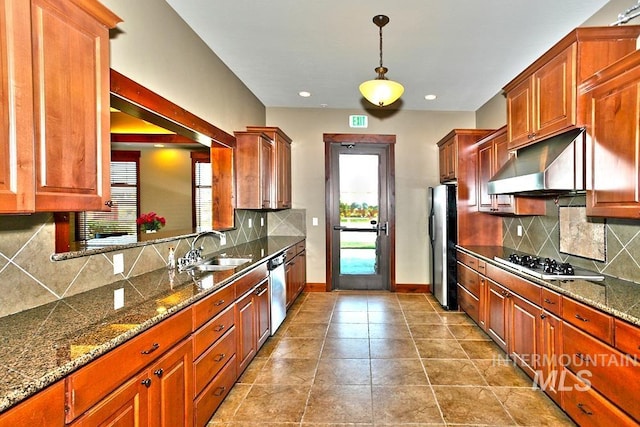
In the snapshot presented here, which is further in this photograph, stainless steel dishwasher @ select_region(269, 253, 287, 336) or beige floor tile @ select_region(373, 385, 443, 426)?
stainless steel dishwasher @ select_region(269, 253, 287, 336)

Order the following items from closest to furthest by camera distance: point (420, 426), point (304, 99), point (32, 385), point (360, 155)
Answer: point (32, 385) < point (420, 426) < point (304, 99) < point (360, 155)

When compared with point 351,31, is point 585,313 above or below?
below

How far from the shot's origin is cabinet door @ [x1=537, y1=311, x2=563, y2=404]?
229 centimetres

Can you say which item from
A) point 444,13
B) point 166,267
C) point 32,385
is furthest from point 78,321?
point 444,13

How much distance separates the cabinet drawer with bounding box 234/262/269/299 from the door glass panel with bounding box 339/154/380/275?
2460 mm

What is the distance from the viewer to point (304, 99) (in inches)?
199

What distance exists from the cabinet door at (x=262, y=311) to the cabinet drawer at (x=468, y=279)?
2.28 metres

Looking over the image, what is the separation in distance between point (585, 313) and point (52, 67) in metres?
2.91

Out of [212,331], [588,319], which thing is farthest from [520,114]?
[212,331]

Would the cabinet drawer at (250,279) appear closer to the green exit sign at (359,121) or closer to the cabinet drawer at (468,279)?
the cabinet drawer at (468,279)

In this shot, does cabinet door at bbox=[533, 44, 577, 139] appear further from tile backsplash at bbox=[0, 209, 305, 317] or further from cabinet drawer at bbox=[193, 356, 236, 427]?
tile backsplash at bbox=[0, 209, 305, 317]

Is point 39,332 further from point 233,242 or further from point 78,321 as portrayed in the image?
point 233,242

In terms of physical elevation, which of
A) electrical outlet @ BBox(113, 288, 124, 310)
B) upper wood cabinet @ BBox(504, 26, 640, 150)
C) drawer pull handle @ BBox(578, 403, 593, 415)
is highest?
upper wood cabinet @ BBox(504, 26, 640, 150)

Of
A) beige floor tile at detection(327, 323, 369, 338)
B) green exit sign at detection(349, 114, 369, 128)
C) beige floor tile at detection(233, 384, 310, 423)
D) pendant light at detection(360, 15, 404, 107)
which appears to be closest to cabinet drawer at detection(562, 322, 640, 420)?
beige floor tile at detection(233, 384, 310, 423)
